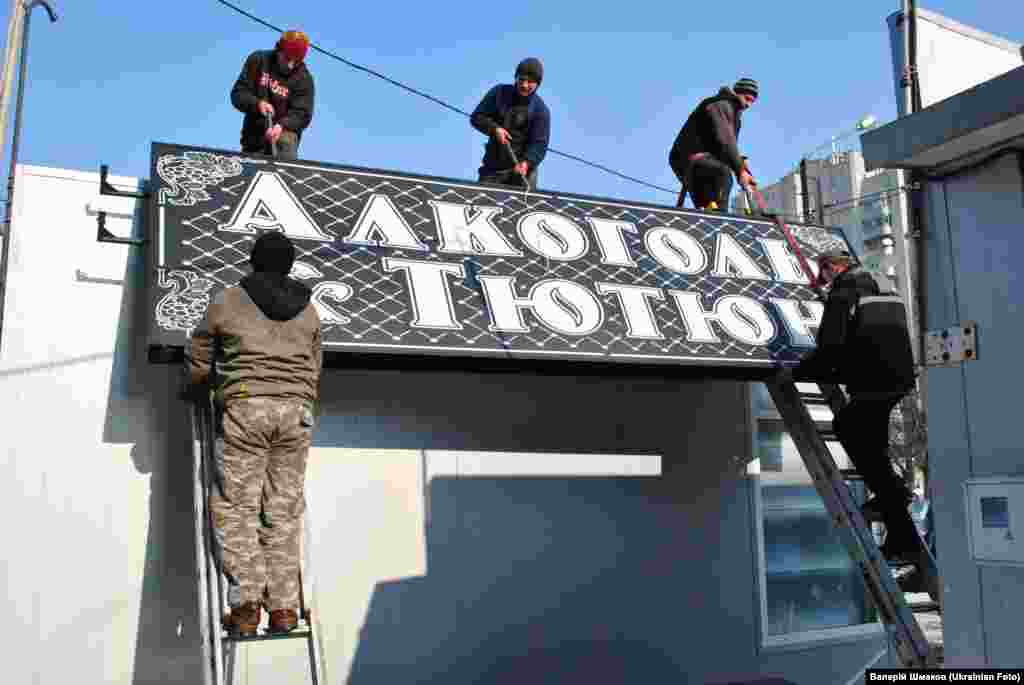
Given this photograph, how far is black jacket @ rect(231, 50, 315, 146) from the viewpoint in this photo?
24.6 ft

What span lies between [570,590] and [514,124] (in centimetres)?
398

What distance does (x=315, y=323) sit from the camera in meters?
5.33

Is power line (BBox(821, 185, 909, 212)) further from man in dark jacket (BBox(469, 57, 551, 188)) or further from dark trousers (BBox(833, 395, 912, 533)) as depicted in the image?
man in dark jacket (BBox(469, 57, 551, 188))

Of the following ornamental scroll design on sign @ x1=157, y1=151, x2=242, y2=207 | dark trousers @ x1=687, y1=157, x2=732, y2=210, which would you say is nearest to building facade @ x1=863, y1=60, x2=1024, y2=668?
ornamental scroll design on sign @ x1=157, y1=151, x2=242, y2=207

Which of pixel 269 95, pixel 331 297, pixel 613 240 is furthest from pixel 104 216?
pixel 613 240

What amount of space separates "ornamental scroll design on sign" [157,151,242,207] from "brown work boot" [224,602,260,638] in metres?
2.54

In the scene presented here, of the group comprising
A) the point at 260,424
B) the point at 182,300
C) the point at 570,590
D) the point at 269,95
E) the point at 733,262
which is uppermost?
the point at 269,95

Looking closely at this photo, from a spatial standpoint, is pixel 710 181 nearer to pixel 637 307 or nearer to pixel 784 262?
pixel 784 262

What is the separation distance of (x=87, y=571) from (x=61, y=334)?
1.42m

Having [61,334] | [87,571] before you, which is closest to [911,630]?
[87,571]

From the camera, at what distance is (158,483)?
19.9 ft

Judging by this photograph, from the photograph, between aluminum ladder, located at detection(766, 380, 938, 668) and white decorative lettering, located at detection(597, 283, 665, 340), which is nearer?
aluminum ladder, located at detection(766, 380, 938, 668)

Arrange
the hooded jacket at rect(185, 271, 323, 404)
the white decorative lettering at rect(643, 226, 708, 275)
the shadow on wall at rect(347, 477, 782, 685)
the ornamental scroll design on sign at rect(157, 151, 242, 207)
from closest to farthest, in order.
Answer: the hooded jacket at rect(185, 271, 323, 404) < the ornamental scroll design on sign at rect(157, 151, 242, 207) < the shadow on wall at rect(347, 477, 782, 685) < the white decorative lettering at rect(643, 226, 708, 275)

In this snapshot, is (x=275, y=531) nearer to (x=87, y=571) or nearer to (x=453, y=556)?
(x=87, y=571)
